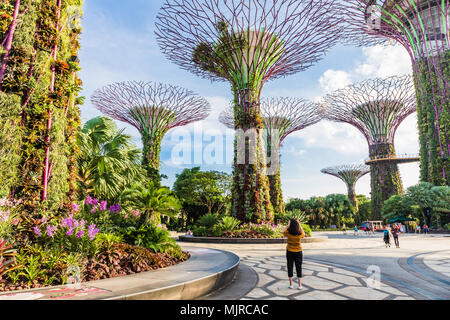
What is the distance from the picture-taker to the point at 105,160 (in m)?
12.4

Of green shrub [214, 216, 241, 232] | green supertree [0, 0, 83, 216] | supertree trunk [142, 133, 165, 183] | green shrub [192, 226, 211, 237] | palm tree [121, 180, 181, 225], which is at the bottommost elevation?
green shrub [192, 226, 211, 237]

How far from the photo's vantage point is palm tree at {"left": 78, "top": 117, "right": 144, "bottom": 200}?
39.2 feet

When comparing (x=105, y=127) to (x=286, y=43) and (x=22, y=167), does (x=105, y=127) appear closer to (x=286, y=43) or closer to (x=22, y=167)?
(x=22, y=167)

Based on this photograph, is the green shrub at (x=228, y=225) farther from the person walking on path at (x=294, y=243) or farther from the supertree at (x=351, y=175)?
the supertree at (x=351, y=175)

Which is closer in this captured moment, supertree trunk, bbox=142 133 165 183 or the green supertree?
the green supertree

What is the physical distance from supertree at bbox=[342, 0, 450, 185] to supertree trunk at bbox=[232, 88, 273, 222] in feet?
35.7

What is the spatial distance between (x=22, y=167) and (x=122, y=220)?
3.49 meters

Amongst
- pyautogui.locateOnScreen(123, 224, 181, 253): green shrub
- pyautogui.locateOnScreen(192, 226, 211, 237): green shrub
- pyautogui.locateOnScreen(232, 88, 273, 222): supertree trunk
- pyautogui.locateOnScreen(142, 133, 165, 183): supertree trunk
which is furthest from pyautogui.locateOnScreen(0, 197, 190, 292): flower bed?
pyautogui.locateOnScreen(142, 133, 165, 183): supertree trunk

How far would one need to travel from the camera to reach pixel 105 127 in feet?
46.8

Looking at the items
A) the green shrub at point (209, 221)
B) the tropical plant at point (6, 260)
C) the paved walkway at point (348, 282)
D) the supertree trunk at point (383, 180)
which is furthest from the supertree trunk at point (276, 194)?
the tropical plant at point (6, 260)

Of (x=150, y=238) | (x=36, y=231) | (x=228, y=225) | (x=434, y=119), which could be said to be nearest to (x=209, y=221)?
(x=228, y=225)

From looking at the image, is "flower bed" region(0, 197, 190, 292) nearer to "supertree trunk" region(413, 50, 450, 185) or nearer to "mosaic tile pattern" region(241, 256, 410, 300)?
"mosaic tile pattern" region(241, 256, 410, 300)
